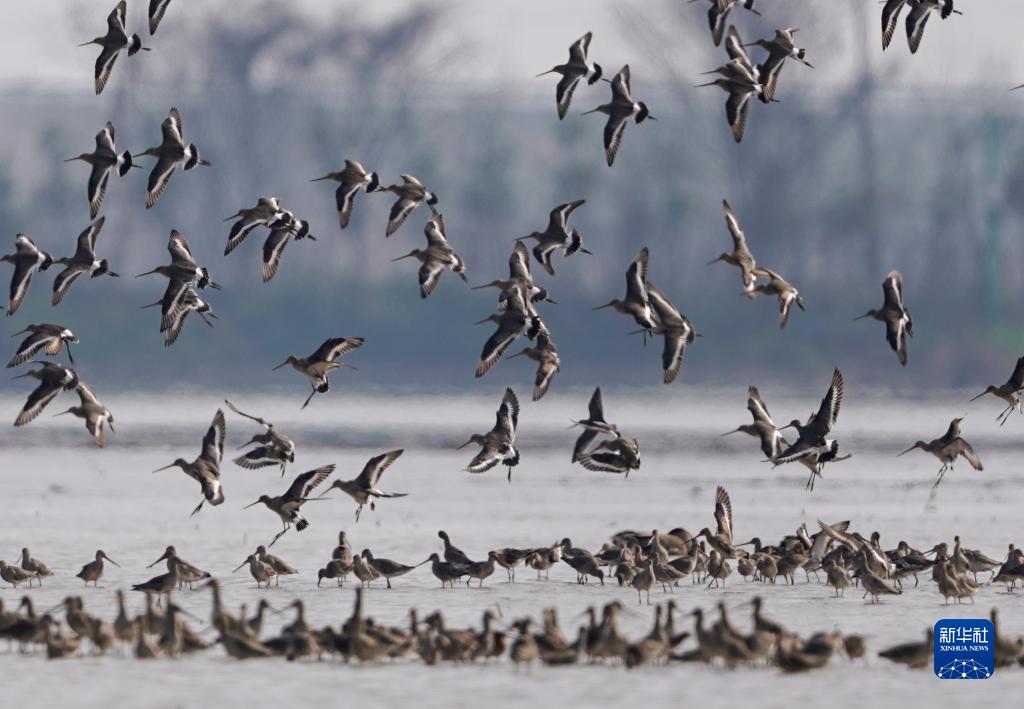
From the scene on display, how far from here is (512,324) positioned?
18859mm

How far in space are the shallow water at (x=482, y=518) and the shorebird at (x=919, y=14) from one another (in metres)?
4.44

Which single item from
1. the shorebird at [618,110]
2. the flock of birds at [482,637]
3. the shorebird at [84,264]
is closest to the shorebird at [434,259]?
the shorebird at [618,110]

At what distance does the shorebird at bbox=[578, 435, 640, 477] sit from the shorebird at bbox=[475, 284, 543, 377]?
108 centimetres

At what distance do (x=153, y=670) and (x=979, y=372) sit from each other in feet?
106

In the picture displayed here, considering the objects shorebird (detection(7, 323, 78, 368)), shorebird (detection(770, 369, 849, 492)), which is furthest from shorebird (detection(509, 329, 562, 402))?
shorebird (detection(7, 323, 78, 368))

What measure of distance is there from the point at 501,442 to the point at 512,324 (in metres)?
1.12

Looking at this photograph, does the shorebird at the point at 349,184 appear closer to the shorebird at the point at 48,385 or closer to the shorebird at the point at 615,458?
the shorebird at the point at 48,385

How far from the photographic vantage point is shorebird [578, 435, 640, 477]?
733 inches

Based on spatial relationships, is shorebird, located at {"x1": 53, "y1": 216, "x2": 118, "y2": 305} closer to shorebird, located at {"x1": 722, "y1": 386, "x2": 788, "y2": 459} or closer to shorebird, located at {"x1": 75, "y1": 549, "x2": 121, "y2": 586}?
shorebird, located at {"x1": 75, "y1": 549, "x2": 121, "y2": 586}

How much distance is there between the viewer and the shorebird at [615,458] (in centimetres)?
1862

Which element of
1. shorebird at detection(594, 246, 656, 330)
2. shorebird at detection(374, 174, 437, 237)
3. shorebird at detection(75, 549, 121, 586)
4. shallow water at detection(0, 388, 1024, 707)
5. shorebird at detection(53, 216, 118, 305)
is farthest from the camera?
shorebird at detection(374, 174, 437, 237)

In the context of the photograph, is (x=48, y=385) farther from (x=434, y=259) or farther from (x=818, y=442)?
(x=818, y=442)

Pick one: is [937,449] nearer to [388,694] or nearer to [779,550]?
[779,550]

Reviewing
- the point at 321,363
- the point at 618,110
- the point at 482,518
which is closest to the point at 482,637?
the point at 321,363
